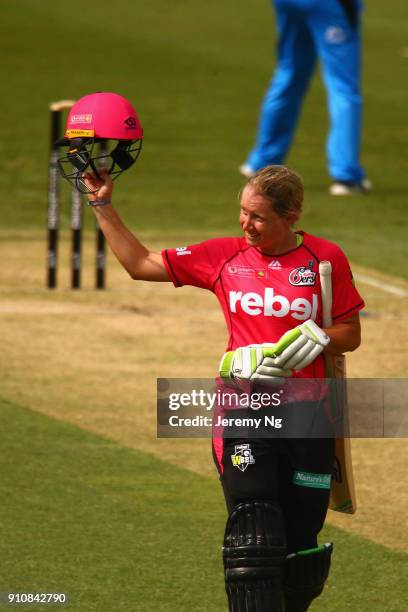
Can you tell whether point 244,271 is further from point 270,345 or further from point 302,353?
point 302,353

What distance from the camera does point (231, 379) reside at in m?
5.40

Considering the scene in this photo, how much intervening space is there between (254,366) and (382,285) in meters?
9.48

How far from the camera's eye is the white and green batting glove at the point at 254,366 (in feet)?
17.4

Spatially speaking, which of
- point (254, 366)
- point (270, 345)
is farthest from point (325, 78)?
point (254, 366)

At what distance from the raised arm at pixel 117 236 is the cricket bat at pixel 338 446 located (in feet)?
2.09

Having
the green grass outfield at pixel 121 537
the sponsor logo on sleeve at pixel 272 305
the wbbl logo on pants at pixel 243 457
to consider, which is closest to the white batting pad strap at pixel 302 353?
the sponsor logo on sleeve at pixel 272 305

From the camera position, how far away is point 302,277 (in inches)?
218

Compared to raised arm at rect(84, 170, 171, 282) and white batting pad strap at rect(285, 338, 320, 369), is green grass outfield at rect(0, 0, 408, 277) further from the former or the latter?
white batting pad strap at rect(285, 338, 320, 369)

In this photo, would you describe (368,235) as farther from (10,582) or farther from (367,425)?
(10,582)

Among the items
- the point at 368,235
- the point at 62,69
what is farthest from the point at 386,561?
the point at 62,69

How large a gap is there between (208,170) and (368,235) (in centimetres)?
511

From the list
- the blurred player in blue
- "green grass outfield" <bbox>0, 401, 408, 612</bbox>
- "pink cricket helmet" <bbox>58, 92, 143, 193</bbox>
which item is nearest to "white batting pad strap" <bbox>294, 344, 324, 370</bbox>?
"pink cricket helmet" <bbox>58, 92, 143, 193</bbox>

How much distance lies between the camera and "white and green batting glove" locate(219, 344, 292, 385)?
530 cm

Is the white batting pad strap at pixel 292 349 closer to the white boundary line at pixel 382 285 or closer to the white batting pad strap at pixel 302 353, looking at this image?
the white batting pad strap at pixel 302 353
